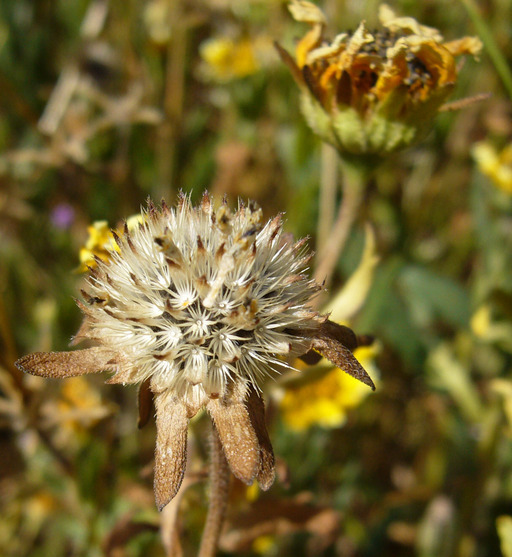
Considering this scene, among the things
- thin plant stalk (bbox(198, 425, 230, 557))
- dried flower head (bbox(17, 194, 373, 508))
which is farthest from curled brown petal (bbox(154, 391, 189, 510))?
thin plant stalk (bbox(198, 425, 230, 557))

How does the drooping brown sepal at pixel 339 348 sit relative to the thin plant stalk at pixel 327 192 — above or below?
above

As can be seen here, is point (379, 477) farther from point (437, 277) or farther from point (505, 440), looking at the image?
point (437, 277)

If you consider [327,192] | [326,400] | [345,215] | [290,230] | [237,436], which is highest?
[237,436]

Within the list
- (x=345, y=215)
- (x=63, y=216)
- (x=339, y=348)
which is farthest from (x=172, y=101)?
(x=339, y=348)

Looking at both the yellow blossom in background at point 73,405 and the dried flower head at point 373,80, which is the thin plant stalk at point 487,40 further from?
the yellow blossom in background at point 73,405

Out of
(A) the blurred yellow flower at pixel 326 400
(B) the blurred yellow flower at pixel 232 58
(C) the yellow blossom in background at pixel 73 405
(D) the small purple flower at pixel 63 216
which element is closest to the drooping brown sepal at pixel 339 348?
(A) the blurred yellow flower at pixel 326 400

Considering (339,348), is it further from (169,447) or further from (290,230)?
(290,230)

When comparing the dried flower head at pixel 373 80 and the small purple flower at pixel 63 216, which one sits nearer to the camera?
the dried flower head at pixel 373 80

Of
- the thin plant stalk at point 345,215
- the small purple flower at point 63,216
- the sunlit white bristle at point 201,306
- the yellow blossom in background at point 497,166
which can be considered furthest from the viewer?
the small purple flower at point 63,216

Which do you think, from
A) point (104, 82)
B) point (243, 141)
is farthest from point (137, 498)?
point (104, 82)
